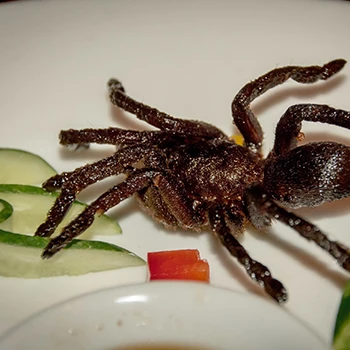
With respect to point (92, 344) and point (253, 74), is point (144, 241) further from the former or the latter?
point (253, 74)

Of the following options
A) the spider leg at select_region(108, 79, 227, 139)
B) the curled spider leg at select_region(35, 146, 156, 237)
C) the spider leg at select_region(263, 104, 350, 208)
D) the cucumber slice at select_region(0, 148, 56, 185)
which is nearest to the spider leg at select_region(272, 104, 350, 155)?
the spider leg at select_region(263, 104, 350, 208)

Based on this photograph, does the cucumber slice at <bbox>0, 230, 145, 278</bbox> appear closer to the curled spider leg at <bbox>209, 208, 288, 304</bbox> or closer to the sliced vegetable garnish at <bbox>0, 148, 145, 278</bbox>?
the sliced vegetable garnish at <bbox>0, 148, 145, 278</bbox>

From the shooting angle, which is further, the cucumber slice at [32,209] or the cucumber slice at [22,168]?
the cucumber slice at [22,168]

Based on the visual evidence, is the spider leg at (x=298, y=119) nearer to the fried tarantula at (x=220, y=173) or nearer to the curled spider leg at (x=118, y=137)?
the fried tarantula at (x=220, y=173)

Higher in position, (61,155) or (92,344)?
(61,155)

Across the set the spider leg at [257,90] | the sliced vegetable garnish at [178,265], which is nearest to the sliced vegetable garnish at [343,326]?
the sliced vegetable garnish at [178,265]

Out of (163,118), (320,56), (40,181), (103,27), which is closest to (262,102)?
(320,56)

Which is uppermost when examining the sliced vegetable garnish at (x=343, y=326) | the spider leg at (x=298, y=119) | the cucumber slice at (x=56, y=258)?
the spider leg at (x=298, y=119)
